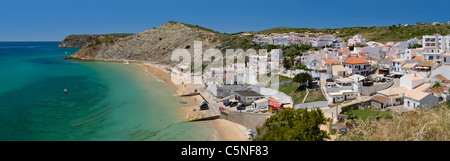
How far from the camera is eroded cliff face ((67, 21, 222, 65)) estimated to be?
82.7 m

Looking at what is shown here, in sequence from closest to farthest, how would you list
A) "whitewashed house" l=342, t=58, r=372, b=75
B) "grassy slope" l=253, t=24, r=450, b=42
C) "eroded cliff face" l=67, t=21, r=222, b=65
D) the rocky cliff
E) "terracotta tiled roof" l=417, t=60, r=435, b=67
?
"terracotta tiled roof" l=417, t=60, r=435, b=67, "whitewashed house" l=342, t=58, r=372, b=75, "grassy slope" l=253, t=24, r=450, b=42, "eroded cliff face" l=67, t=21, r=222, b=65, the rocky cliff

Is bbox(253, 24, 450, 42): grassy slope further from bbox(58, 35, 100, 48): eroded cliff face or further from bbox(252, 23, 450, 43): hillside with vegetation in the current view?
bbox(58, 35, 100, 48): eroded cliff face

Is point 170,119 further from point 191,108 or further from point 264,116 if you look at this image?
point 264,116

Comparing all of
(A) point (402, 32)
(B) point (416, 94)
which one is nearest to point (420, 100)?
(B) point (416, 94)

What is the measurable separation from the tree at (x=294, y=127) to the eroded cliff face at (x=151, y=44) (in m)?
64.1

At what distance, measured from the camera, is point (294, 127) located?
1335 centimetres

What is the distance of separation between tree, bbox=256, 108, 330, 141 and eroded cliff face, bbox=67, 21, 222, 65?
6410 centimetres

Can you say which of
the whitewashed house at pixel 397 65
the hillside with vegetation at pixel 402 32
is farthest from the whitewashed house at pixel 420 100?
the hillside with vegetation at pixel 402 32

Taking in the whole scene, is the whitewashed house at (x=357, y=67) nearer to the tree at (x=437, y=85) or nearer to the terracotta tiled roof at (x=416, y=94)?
the tree at (x=437, y=85)

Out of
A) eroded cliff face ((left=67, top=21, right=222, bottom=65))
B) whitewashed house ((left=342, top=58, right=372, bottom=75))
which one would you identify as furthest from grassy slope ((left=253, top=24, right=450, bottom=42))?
eroded cliff face ((left=67, top=21, right=222, bottom=65))

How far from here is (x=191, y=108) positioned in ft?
93.6
